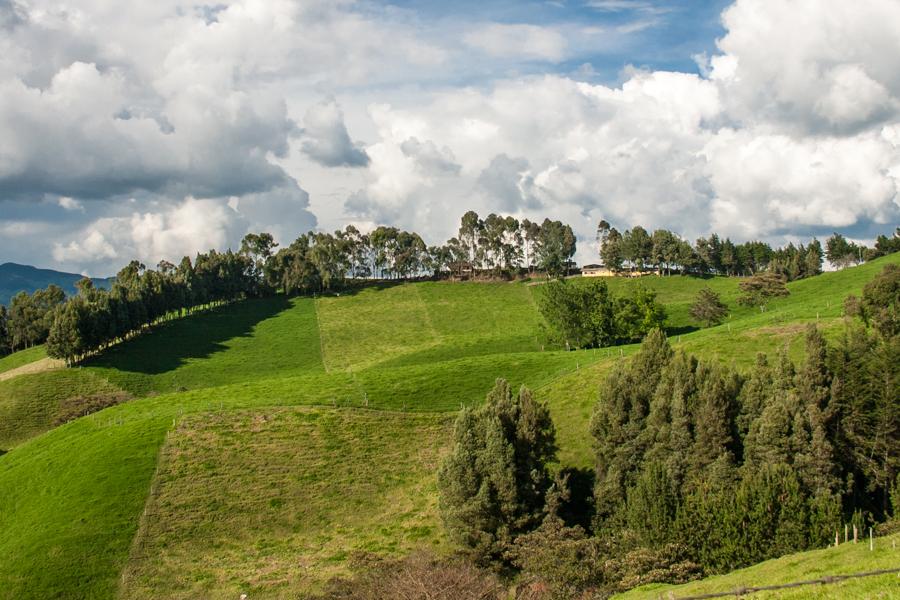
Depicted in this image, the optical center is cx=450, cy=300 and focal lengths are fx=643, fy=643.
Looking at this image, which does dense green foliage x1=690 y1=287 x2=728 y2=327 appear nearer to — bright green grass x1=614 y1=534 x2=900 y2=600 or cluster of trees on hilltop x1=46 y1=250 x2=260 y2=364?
bright green grass x1=614 y1=534 x2=900 y2=600

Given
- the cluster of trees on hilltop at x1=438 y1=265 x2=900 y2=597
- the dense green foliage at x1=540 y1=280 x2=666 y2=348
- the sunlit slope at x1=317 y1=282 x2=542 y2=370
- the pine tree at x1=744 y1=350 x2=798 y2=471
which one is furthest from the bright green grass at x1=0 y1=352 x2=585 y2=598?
the pine tree at x1=744 y1=350 x2=798 y2=471

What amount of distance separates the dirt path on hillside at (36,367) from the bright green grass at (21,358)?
5.36 meters

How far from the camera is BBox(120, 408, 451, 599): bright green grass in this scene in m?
49.7

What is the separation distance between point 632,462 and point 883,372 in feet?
65.7

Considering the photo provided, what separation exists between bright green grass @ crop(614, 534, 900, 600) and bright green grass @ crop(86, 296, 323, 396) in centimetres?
9702

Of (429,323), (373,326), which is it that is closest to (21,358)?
(373,326)

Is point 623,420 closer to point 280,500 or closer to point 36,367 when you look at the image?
point 280,500

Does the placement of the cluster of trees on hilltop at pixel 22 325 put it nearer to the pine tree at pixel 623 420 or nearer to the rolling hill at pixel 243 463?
the rolling hill at pixel 243 463

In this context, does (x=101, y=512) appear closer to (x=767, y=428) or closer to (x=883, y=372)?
(x=767, y=428)

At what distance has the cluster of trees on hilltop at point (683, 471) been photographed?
42000 millimetres

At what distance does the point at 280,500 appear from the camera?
59.6m

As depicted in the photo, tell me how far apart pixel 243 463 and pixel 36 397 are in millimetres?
57180

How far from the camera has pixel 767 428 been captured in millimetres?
47000

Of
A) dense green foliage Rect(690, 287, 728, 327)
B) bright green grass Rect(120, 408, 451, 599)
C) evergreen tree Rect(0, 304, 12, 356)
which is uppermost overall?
evergreen tree Rect(0, 304, 12, 356)
